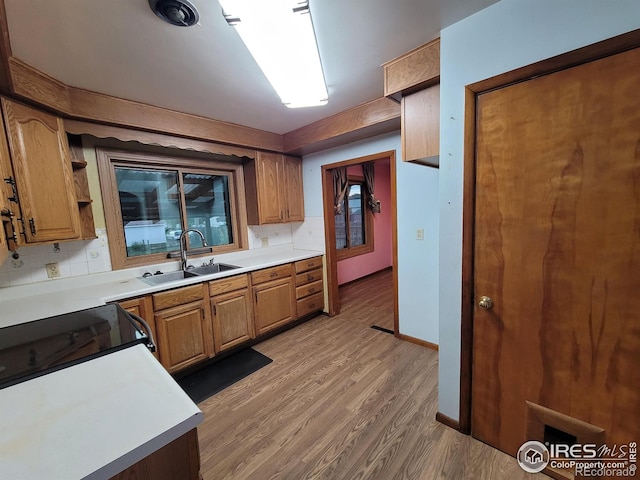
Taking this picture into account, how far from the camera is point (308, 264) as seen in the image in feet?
10.6

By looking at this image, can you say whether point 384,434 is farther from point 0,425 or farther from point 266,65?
point 266,65

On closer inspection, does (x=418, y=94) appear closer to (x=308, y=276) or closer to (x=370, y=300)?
(x=308, y=276)

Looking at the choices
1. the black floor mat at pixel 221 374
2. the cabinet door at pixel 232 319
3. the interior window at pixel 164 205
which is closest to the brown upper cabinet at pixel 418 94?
the cabinet door at pixel 232 319

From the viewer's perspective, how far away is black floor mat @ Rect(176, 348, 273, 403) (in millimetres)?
2098

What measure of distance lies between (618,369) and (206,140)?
315 cm

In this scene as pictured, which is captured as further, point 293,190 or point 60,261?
point 293,190

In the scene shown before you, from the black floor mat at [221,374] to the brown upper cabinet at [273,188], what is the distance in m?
1.48

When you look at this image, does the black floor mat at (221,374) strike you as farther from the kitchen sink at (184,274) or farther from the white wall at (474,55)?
the white wall at (474,55)

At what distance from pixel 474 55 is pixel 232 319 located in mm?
2658

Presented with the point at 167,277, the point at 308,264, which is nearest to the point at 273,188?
the point at 308,264

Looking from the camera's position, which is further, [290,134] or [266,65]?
[290,134]

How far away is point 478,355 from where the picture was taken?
1.48 metres

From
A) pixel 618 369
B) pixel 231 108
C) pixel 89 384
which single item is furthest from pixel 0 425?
pixel 231 108

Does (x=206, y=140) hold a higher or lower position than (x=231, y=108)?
lower
